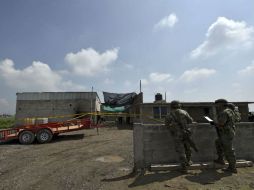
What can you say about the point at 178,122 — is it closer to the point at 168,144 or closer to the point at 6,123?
the point at 168,144

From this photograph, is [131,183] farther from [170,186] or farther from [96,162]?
[96,162]

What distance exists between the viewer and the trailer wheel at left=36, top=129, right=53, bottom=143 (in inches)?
518

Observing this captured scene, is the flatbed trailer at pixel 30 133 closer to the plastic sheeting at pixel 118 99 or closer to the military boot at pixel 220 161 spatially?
the military boot at pixel 220 161

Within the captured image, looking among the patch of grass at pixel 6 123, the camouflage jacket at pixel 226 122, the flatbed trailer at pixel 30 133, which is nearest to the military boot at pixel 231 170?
the camouflage jacket at pixel 226 122

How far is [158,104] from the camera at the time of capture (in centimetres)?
2256

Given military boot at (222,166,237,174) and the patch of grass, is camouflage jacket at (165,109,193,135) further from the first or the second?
the patch of grass

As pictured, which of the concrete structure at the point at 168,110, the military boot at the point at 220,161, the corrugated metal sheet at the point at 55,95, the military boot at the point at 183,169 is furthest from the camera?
the corrugated metal sheet at the point at 55,95

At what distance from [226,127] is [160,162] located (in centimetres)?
221

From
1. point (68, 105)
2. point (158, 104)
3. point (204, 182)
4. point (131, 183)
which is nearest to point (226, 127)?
point (204, 182)

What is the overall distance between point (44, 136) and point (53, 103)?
18240 mm

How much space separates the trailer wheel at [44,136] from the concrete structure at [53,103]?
1710 centimetres

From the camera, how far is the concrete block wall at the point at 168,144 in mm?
6688

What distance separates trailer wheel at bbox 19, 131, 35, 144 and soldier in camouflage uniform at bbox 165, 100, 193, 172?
377 inches

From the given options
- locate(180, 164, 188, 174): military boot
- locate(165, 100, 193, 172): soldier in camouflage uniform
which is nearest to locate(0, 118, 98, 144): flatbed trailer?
locate(165, 100, 193, 172): soldier in camouflage uniform
